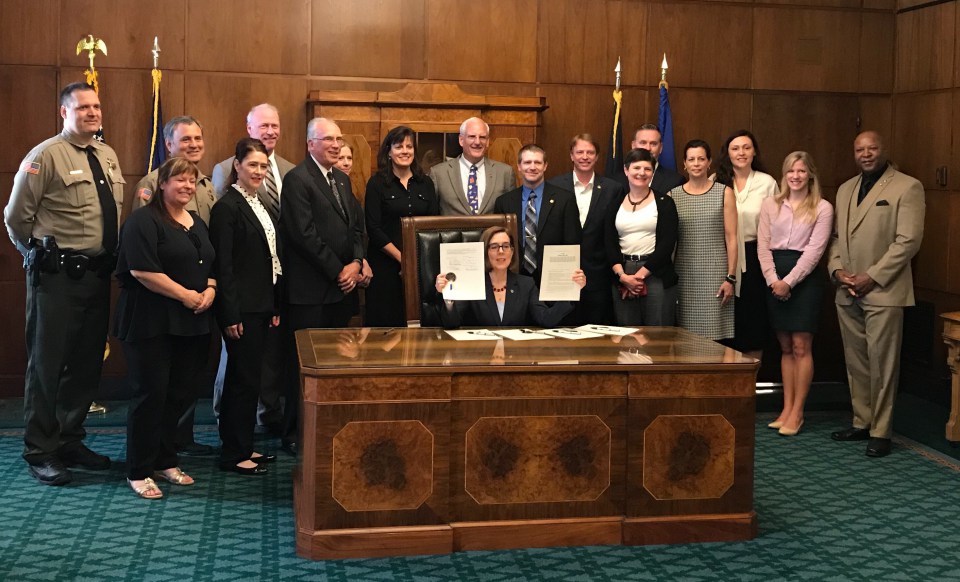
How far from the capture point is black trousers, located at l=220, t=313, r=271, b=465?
5188 millimetres

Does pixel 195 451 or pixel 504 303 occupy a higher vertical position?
pixel 504 303

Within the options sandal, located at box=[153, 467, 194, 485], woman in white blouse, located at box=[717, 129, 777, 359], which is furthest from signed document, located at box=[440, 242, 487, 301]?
woman in white blouse, located at box=[717, 129, 777, 359]

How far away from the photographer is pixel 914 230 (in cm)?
602

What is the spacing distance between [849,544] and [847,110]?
446 centimetres

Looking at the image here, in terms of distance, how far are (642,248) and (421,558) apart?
2.54 m

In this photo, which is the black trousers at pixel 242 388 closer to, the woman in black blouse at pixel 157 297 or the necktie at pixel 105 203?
the woman in black blouse at pixel 157 297

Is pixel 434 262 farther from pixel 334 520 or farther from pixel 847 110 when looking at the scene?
pixel 847 110

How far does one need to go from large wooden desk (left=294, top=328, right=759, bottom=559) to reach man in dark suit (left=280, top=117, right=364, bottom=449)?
1151 mm

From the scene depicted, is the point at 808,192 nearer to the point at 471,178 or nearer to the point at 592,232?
the point at 592,232

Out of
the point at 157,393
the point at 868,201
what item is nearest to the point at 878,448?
the point at 868,201

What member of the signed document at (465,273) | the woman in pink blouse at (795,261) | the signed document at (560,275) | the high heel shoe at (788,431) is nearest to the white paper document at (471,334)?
the signed document at (465,273)

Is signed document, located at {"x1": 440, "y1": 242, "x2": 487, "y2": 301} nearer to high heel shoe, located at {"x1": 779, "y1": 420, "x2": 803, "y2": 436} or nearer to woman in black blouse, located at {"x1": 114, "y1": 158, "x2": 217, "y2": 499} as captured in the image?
woman in black blouse, located at {"x1": 114, "y1": 158, "x2": 217, "y2": 499}

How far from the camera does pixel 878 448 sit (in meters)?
5.94

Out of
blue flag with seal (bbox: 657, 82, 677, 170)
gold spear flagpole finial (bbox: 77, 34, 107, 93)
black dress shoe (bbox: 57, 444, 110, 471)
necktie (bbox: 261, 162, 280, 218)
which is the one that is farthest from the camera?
blue flag with seal (bbox: 657, 82, 677, 170)
